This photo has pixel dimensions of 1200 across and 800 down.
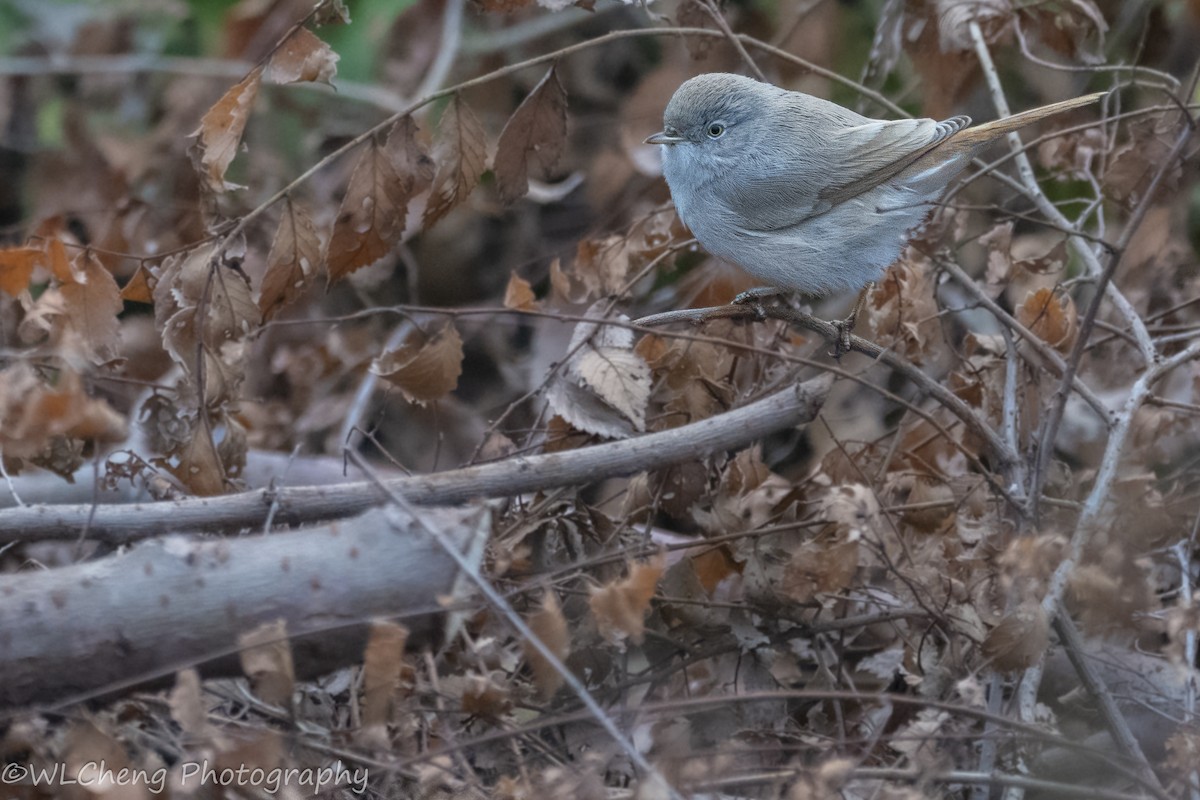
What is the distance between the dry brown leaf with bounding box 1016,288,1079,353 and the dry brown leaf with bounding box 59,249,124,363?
2633 mm

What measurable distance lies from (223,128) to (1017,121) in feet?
7.17

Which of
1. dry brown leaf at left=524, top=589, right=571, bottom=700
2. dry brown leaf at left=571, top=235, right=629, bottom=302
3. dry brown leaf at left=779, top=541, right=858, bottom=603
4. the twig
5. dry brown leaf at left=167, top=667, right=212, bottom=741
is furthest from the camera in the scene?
the twig

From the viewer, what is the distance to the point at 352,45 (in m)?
6.30

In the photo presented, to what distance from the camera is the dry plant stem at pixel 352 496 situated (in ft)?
8.70

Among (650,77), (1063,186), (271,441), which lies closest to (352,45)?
(650,77)

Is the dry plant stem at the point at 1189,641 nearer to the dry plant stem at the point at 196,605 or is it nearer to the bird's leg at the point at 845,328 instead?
the bird's leg at the point at 845,328

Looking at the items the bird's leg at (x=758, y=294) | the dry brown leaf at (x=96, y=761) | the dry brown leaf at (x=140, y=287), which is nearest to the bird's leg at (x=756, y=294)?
the bird's leg at (x=758, y=294)

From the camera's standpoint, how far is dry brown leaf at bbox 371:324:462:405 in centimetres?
310

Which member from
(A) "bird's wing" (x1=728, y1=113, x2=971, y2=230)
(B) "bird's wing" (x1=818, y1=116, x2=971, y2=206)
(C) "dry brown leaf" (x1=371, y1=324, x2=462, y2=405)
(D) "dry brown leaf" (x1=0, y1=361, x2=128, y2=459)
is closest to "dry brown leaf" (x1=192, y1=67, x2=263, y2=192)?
(C) "dry brown leaf" (x1=371, y1=324, x2=462, y2=405)

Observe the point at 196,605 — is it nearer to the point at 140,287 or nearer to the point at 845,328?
the point at 140,287

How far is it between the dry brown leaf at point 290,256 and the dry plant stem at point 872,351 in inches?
38.8

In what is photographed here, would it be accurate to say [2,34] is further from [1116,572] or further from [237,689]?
[1116,572]

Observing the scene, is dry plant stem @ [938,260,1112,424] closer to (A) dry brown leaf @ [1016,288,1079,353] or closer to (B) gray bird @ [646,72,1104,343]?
(A) dry brown leaf @ [1016,288,1079,353]

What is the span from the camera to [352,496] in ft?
8.85
